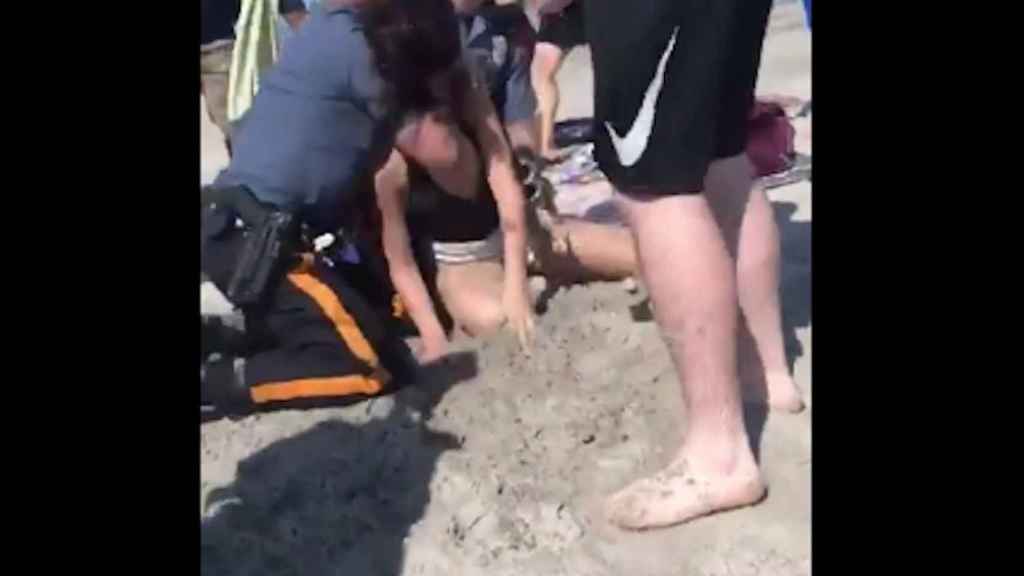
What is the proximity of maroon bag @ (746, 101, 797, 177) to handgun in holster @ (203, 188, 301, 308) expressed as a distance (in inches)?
56.9

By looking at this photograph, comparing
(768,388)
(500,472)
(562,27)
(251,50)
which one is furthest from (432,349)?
(562,27)

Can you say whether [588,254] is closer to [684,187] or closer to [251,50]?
[251,50]

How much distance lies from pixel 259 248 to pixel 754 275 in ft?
3.18

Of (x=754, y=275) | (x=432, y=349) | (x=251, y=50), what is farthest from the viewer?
(x=251, y=50)

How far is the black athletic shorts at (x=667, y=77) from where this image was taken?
6.55 ft

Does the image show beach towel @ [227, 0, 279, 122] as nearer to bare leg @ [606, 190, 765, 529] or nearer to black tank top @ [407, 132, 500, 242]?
black tank top @ [407, 132, 500, 242]

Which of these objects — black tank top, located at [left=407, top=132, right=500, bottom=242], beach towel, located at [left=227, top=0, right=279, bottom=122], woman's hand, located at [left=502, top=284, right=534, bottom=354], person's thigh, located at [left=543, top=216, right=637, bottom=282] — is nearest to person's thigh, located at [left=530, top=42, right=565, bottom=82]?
beach towel, located at [left=227, top=0, right=279, bottom=122]

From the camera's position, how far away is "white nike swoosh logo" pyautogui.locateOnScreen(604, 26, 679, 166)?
6.56 ft

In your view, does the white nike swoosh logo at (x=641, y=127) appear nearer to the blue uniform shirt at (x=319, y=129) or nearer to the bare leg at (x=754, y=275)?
the bare leg at (x=754, y=275)

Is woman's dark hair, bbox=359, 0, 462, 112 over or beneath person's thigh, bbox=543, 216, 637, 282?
over

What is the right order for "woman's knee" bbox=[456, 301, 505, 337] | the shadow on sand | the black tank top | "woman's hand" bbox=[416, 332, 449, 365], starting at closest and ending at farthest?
the shadow on sand < "woman's hand" bbox=[416, 332, 449, 365] < "woman's knee" bbox=[456, 301, 505, 337] < the black tank top

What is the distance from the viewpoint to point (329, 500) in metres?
2.27

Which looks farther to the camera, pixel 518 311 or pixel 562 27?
pixel 562 27

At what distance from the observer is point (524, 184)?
10.8 feet
